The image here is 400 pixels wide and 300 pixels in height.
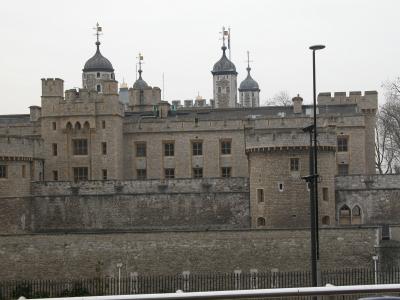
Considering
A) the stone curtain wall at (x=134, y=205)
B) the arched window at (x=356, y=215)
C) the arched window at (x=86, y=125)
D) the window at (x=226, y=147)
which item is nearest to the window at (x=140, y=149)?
the arched window at (x=86, y=125)

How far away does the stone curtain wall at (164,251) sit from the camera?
35.3 m

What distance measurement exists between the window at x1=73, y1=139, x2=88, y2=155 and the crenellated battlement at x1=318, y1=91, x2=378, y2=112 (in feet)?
57.3

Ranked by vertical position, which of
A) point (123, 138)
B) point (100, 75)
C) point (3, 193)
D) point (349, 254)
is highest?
point (100, 75)

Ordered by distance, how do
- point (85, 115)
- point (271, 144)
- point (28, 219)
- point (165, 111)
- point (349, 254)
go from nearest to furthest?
point (349, 254) → point (271, 144) → point (28, 219) → point (85, 115) → point (165, 111)

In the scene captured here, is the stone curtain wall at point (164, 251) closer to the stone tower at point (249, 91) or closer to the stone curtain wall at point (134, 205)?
the stone curtain wall at point (134, 205)

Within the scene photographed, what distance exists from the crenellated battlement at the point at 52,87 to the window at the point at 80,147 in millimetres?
3322

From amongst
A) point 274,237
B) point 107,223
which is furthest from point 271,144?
point 107,223

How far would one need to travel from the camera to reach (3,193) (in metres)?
42.8

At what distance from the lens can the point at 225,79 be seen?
281ft

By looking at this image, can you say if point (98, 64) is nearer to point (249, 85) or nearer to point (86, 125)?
point (86, 125)

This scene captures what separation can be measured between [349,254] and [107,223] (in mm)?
15289

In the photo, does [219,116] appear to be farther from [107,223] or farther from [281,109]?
[107,223]

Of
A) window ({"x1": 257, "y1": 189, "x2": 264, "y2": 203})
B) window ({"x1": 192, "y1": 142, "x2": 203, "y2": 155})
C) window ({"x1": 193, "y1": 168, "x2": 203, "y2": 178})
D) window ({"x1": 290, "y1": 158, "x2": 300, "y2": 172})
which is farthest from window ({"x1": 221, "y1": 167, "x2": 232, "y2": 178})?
window ({"x1": 290, "y1": 158, "x2": 300, "y2": 172})

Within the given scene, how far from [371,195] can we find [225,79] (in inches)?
1707
